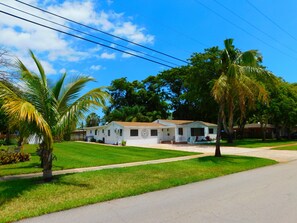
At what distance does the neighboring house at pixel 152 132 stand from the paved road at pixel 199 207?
25852mm

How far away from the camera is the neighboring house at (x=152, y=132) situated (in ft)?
114

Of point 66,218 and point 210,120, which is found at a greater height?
point 210,120

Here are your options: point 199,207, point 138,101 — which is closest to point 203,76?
point 138,101

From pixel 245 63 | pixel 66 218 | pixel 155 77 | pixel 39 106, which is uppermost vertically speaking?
pixel 155 77

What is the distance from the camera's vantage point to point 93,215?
20.1 ft

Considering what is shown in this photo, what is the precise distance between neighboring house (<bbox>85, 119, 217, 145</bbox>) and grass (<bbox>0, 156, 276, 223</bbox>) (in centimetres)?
2170

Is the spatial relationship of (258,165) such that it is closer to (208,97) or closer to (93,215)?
(93,215)

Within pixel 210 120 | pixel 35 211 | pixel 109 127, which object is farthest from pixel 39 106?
pixel 210 120

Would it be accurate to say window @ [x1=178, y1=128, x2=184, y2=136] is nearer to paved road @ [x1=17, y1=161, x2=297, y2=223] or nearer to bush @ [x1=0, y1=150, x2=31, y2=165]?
bush @ [x1=0, y1=150, x2=31, y2=165]

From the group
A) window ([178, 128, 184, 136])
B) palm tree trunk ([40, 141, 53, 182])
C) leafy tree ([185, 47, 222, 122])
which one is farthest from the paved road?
window ([178, 128, 184, 136])

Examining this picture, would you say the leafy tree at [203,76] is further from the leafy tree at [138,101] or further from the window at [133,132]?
the leafy tree at [138,101]

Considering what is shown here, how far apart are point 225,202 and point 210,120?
152ft

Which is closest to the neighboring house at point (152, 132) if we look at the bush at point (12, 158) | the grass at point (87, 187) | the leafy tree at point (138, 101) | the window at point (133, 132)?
the window at point (133, 132)

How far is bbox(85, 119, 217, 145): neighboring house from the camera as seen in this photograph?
114 feet
